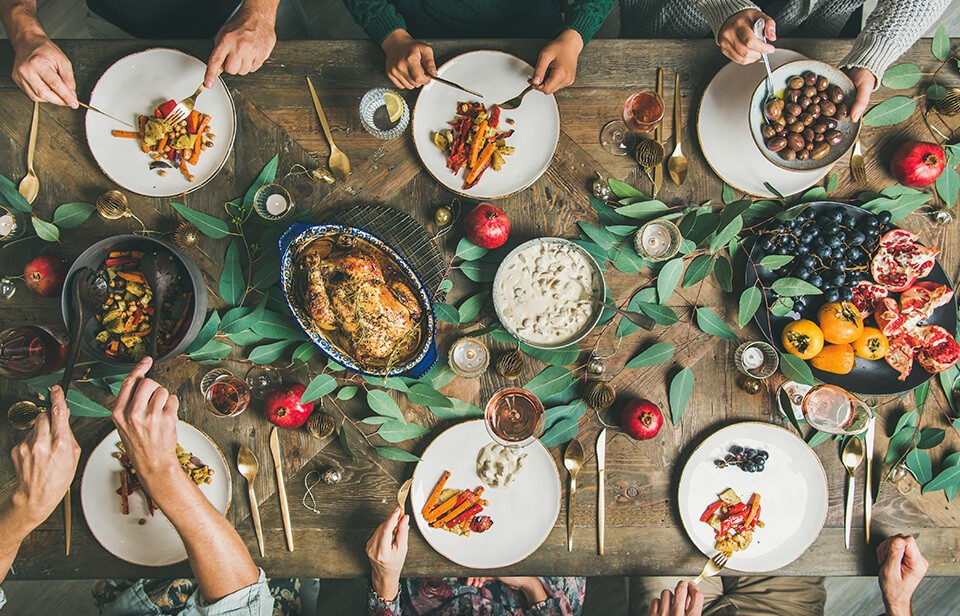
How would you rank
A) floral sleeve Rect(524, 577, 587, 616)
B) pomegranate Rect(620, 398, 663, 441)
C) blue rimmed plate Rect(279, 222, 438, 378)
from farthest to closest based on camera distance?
A: 1. floral sleeve Rect(524, 577, 587, 616)
2. pomegranate Rect(620, 398, 663, 441)
3. blue rimmed plate Rect(279, 222, 438, 378)

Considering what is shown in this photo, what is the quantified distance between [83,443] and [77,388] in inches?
5.6

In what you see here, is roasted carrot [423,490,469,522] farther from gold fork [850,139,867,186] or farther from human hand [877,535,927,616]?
gold fork [850,139,867,186]

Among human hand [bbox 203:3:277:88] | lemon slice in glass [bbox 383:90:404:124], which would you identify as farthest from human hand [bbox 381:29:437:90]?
human hand [bbox 203:3:277:88]

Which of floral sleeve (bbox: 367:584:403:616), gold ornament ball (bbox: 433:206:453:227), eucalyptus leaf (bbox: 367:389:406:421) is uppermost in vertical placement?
gold ornament ball (bbox: 433:206:453:227)

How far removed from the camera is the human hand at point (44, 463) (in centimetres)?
131

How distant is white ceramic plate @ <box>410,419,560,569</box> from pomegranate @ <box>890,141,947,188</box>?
44.9 inches

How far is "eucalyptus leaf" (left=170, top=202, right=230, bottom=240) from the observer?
1.44 meters

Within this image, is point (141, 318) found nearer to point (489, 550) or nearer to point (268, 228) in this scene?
point (268, 228)

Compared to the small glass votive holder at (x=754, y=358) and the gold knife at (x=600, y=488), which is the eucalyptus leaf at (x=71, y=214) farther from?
the small glass votive holder at (x=754, y=358)

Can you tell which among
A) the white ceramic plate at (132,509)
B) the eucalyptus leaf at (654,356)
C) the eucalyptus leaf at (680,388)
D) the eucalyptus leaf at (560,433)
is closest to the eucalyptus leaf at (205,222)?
the white ceramic plate at (132,509)

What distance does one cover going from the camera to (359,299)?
1.30 m

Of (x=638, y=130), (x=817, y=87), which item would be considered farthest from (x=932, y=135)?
(x=638, y=130)

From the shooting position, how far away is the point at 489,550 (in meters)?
1.46

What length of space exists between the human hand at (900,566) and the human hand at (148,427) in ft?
5.75
